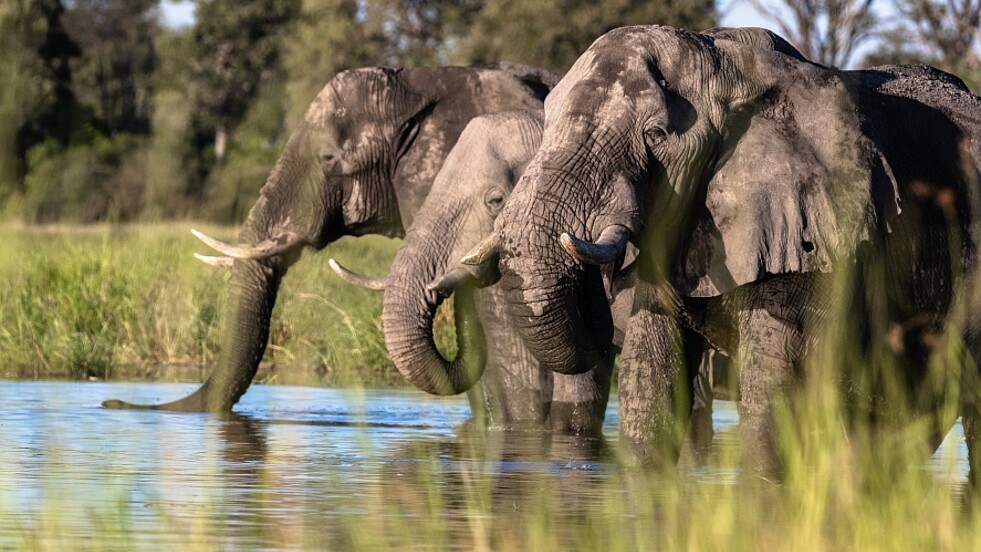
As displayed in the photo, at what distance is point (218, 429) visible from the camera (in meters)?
9.85

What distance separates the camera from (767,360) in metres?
7.10

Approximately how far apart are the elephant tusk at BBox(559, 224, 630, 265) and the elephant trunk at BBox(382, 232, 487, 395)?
8.86 feet

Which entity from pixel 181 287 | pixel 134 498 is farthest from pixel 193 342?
pixel 134 498

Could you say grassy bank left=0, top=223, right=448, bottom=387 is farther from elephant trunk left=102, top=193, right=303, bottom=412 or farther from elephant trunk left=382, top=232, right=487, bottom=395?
elephant trunk left=382, top=232, right=487, bottom=395

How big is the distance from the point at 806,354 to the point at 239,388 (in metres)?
4.75

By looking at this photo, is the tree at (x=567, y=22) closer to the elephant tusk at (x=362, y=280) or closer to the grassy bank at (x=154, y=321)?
the grassy bank at (x=154, y=321)

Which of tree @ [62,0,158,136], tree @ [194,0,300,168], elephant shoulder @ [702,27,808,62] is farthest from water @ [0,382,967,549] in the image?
tree @ [194,0,300,168]

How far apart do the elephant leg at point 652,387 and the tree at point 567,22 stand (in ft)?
94.1

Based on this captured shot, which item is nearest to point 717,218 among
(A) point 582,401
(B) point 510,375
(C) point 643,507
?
(C) point 643,507

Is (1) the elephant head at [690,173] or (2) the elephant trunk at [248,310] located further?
(2) the elephant trunk at [248,310]

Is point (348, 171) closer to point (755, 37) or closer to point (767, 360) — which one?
point (755, 37)

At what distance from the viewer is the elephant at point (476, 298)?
9586 mm

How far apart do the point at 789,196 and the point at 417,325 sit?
9.42 feet

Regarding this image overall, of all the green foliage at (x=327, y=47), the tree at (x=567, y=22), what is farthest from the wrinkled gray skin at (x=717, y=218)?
the green foliage at (x=327, y=47)
